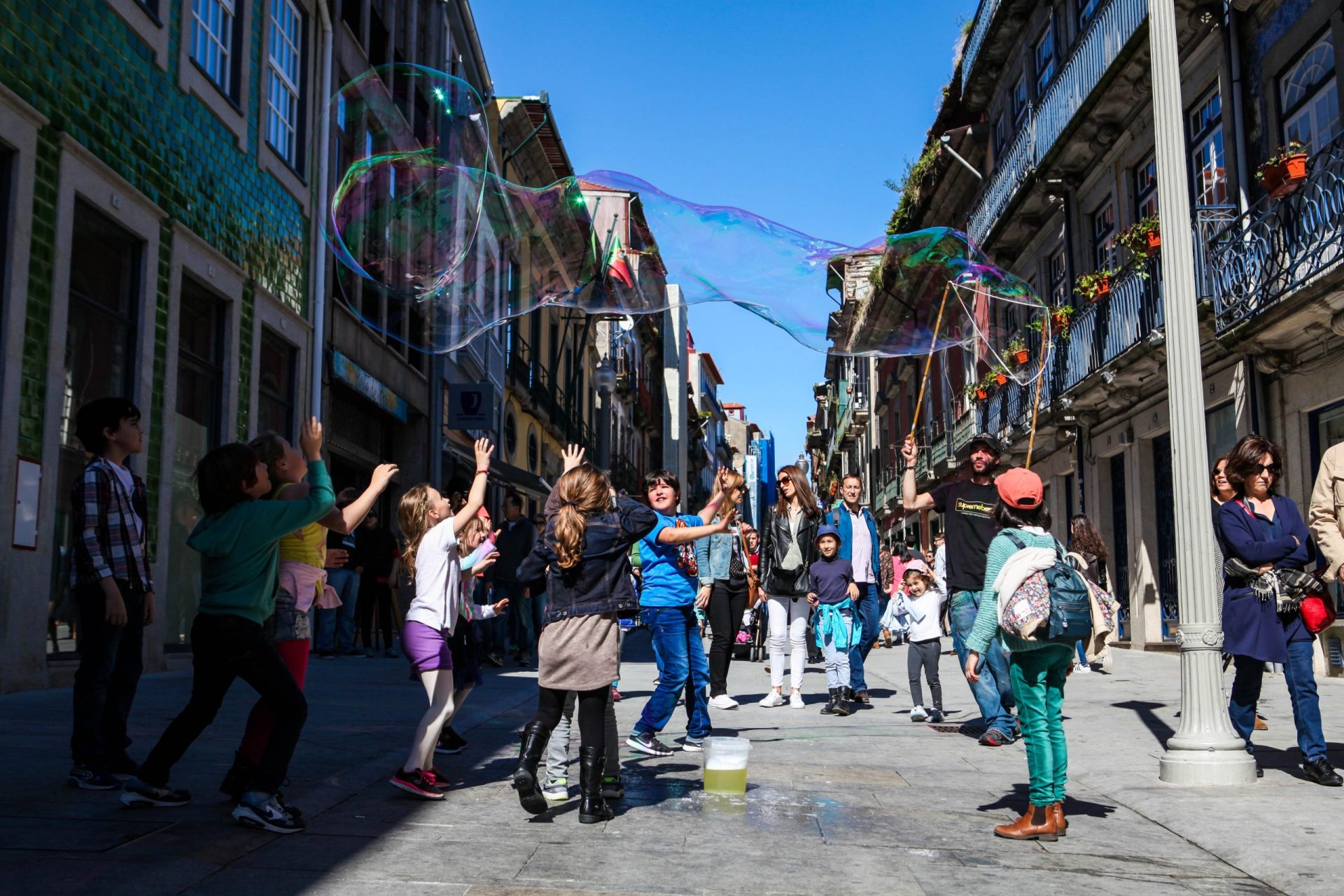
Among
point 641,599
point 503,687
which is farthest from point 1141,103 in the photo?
point 641,599

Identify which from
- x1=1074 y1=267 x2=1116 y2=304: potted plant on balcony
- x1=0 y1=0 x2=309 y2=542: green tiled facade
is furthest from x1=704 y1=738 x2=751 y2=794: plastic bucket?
x1=1074 y1=267 x2=1116 y2=304: potted plant on balcony

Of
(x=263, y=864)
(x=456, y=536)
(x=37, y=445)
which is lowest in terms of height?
(x=263, y=864)

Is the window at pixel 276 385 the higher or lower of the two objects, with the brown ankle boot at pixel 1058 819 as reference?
higher

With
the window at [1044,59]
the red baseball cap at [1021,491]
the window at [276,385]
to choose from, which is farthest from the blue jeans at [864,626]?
the window at [1044,59]

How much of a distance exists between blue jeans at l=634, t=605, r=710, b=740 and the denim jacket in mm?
1476

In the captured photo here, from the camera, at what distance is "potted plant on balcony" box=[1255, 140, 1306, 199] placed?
447 inches

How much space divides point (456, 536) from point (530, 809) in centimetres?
132

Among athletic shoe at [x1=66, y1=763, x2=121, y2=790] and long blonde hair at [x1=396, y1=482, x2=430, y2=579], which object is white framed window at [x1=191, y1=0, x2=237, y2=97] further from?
athletic shoe at [x1=66, y1=763, x2=121, y2=790]

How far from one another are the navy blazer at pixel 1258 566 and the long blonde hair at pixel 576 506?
3167mm

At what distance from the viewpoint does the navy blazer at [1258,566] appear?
5.98 meters

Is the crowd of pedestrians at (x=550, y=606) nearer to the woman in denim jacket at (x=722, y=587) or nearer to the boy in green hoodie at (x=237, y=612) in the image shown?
the boy in green hoodie at (x=237, y=612)

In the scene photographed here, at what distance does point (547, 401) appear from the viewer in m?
31.0

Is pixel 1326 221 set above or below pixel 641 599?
above

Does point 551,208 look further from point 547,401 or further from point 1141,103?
point 547,401
